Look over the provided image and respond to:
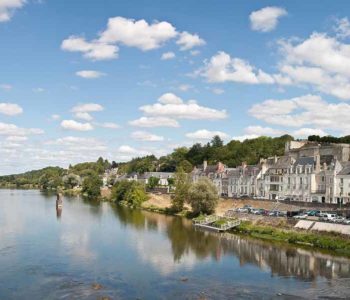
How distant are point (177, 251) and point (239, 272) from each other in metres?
10.1

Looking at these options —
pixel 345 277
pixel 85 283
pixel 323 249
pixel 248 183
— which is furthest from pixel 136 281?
pixel 248 183

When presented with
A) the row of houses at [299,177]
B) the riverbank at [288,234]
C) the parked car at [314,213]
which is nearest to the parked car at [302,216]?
the parked car at [314,213]

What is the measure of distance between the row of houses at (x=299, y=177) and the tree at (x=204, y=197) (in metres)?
11.5

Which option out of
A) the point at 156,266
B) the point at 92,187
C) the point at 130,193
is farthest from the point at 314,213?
the point at 92,187

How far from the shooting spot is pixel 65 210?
87875mm

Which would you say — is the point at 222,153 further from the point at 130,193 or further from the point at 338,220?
the point at 338,220

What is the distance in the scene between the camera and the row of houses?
6562cm

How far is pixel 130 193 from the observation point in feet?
337

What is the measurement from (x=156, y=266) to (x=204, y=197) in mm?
31570

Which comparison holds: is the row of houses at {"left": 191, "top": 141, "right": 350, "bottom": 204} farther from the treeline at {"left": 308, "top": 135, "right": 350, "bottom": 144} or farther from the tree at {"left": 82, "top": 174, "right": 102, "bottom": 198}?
the tree at {"left": 82, "top": 174, "right": 102, "bottom": 198}

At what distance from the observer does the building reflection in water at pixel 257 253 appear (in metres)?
37.4

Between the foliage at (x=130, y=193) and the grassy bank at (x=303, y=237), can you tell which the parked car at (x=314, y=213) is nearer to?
the grassy bank at (x=303, y=237)

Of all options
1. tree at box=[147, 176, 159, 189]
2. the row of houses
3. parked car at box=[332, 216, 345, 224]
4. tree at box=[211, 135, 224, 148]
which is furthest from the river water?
tree at box=[211, 135, 224, 148]

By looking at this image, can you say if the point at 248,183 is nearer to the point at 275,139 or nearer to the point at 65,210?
the point at 65,210
